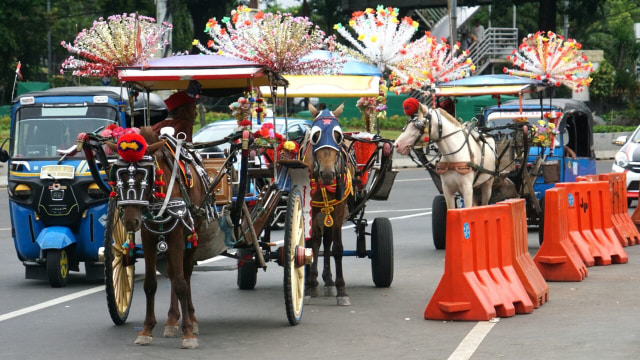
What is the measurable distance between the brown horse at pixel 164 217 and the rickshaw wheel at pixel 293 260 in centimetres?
95

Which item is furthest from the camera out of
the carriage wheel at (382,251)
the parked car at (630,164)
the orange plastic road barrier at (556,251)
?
the parked car at (630,164)

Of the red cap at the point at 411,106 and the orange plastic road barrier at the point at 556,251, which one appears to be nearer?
the orange plastic road barrier at the point at 556,251

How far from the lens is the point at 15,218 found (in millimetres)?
14273

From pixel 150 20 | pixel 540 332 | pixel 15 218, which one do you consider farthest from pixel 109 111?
pixel 540 332

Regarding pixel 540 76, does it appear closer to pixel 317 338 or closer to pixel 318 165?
pixel 318 165


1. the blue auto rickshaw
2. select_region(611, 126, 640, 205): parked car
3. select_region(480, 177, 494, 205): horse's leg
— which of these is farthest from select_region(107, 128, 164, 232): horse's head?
select_region(611, 126, 640, 205): parked car

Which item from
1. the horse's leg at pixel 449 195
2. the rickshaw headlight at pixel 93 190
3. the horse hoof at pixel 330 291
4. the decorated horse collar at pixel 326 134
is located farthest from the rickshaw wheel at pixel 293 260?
the horse's leg at pixel 449 195

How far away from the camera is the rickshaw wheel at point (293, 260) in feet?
34.7

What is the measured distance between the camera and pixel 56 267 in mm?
13734

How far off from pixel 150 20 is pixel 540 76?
26.8 ft

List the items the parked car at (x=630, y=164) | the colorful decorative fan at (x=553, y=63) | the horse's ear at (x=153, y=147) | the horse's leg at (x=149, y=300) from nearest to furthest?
the horse's ear at (x=153, y=147) < the horse's leg at (x=149, y=300) < the colorful decorative fan at (x=553, y=63) < the parked car at (x=630, y=164)

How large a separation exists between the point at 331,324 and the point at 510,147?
701cm

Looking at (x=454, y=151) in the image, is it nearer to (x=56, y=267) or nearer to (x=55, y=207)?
(x=55, y=207)

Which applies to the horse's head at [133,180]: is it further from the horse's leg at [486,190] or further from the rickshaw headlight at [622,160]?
the rickshaw headlight at [622,160]
